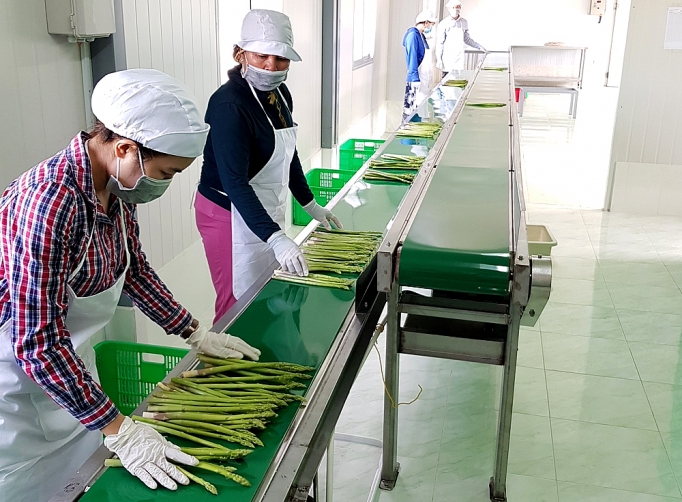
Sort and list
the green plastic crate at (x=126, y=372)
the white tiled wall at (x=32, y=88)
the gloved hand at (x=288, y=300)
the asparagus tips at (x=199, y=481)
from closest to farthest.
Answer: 1. the asparagus tips at (x=199, y=481)
2. the gloved hand at (x=288, y=300)
3. the white tiled wall at (x=32, y=88)
4. the green plastic crate at (x=126, y=372)

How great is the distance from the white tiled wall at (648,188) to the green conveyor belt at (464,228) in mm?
4362

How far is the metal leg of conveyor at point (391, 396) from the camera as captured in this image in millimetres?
2634

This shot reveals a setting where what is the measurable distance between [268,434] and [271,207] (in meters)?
1.76

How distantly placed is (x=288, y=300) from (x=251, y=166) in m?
0.85

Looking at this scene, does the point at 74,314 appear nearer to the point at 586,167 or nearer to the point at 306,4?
the point at 306,4

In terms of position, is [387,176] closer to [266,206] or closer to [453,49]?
[266,206]

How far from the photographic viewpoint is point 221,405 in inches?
70.1

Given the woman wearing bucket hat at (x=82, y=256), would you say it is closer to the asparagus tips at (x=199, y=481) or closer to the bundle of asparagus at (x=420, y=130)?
the asparagus tips at (x=199, y=481)

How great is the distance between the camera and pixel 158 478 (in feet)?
5.03

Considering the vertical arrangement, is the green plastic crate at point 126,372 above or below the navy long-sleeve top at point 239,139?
below

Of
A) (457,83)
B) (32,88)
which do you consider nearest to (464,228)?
→ (32,88)

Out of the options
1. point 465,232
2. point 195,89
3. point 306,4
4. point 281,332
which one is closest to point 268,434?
point 281,332

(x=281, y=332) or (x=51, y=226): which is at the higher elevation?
(x=51, y=226)

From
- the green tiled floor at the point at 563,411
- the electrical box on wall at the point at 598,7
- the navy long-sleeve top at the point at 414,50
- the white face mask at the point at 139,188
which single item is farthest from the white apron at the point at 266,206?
the electrical box on wall at the point at 598,7
